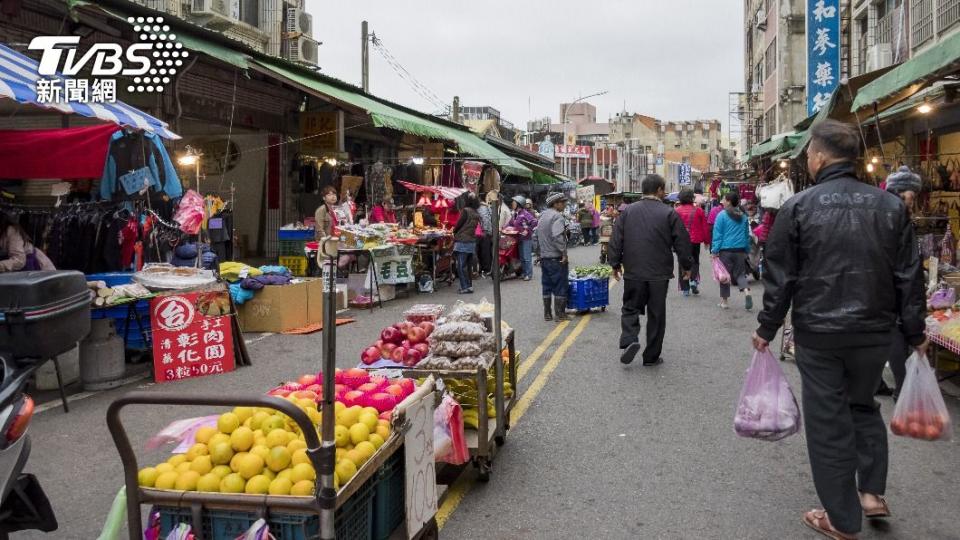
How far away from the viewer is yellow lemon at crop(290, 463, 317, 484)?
308cm

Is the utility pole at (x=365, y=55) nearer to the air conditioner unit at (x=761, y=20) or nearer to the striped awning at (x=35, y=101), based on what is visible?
the striped awning at (x=35, y=101)

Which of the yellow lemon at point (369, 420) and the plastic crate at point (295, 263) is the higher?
the plastic crate at point (295, 263)

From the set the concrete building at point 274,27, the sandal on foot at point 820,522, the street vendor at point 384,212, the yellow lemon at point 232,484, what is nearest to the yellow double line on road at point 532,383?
the yellow lemon at point 232,484

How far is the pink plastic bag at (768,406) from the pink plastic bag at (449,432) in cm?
161

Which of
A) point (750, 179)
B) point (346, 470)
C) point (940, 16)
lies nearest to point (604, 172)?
point (750, 179)

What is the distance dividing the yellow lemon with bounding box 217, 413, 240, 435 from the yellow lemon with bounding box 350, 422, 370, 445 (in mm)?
533

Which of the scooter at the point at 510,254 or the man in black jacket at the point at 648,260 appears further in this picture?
the scooter at the point at 510,254

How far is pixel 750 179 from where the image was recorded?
3253cm

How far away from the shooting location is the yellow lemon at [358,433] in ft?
11.3

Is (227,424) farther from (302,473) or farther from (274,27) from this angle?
(274,27)

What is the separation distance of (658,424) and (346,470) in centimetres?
363

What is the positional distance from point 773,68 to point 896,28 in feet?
79.7

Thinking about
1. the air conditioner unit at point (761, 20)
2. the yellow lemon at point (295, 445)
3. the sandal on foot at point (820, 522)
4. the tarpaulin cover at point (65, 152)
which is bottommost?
the sandal on foot at point (820, 522)

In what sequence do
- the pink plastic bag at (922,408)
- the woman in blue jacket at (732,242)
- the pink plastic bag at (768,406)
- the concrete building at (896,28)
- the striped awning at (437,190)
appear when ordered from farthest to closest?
the striped awning at (437,190)
the concrete building at (896,28)
the woman in blue jacket at (732,242)
the pink plastic bag at (768,406)
the pink plastic bag at (922,408)
